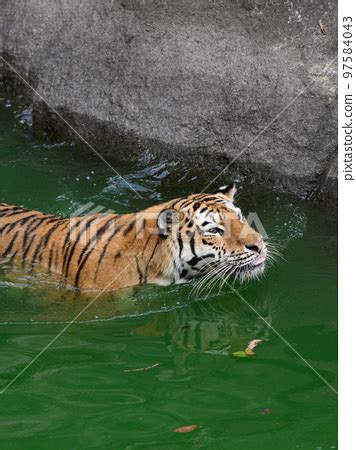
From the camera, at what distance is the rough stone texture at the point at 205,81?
6.00 m

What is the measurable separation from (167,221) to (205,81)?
1.88 m

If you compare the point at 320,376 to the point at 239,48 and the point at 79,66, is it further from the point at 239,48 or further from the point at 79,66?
the point at 79,66

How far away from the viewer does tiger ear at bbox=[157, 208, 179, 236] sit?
15.4 ft

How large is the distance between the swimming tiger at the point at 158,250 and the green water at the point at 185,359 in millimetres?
89

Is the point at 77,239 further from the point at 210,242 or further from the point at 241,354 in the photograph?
the point at 241,354

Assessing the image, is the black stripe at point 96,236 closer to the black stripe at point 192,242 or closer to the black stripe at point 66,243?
the black stripe at point 66,243

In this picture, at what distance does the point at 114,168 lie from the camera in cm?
640

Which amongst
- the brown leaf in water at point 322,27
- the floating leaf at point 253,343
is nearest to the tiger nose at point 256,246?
the floating leaf at point 253,343

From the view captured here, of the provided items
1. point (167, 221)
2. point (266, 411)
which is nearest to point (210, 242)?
point (167, 221)

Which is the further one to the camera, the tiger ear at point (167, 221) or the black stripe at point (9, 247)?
the black stripe at point (9, 247)

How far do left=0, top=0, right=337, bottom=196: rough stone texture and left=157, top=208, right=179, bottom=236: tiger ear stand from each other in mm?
1426

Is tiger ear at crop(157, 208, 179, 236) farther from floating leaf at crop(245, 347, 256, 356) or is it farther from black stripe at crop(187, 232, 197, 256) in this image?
floating leaf at crop(245, 347, 256, 356)

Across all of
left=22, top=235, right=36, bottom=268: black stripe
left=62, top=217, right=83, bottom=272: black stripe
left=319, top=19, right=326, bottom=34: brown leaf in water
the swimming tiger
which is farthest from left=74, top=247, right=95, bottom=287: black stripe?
left=319, top=19, right=326, bottom=34: brown leaf in water

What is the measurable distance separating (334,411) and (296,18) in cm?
330
